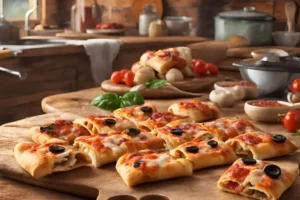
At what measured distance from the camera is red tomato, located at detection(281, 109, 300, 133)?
6.90 ft

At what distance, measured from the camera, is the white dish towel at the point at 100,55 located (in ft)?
13.8

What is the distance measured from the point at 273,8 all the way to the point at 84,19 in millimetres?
1689

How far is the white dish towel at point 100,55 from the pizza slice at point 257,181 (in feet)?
8.99

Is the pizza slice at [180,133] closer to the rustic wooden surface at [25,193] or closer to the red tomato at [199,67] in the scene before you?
the rustic wooden surface at [25,193]

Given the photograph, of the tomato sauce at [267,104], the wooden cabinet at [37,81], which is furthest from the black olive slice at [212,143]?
the wooden cabinet at [37,81]

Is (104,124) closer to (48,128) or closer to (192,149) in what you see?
(48,128)

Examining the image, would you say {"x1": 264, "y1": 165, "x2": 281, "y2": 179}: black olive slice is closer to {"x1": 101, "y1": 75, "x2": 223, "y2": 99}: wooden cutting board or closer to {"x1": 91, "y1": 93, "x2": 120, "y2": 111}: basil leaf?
{"x1": 91, "y1": 93, "x2": 120, "y2": 111}: basil leaf

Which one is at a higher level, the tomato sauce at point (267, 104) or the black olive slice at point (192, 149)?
the tomato sauce at point (267, 104)

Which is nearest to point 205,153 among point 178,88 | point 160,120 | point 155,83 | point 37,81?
point 160,120

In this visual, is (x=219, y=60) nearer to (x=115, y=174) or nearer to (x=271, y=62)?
(x=271, y=62)

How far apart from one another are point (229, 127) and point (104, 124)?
1.42 feet

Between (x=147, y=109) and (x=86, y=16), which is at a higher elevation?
(x=86, y=16)

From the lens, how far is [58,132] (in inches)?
76.0

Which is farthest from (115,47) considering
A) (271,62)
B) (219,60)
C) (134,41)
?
(271,62)
